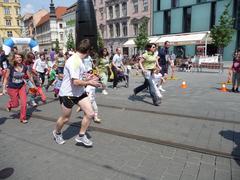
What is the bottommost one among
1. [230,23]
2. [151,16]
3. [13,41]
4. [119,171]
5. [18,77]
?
[119,171]

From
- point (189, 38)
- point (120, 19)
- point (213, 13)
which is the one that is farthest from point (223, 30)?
point (120, 19)

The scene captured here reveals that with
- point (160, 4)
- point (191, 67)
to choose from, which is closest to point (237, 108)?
point (191, 67)

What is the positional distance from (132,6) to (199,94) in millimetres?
32949

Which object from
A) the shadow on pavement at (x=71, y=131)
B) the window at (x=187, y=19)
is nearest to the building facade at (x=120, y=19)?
the window at (x=187, y=19)

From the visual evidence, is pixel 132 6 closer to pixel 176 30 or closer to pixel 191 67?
pixel 176 30

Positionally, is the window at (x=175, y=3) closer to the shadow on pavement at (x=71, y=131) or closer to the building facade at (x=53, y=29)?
the shadow on pavement at (x=71, y=131)

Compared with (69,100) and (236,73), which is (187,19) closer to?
(236,73)

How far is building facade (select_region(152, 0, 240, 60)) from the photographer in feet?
91.3

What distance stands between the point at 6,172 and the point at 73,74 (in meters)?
1.82

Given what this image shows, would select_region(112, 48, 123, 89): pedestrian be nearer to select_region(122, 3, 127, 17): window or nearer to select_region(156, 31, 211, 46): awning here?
select_region(156, 31, 211, 46): awning

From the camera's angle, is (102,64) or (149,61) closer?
(149,61)

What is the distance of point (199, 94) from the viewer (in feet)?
29.1

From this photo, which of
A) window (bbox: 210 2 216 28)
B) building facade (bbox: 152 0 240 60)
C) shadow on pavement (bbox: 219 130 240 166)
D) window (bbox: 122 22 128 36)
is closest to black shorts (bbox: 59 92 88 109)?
shadow on pavement (bbox: 219 130 240 166)

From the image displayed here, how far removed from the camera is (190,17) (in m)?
31.8
